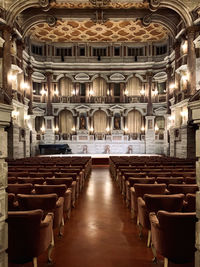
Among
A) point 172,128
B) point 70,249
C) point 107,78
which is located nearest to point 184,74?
point 172,128

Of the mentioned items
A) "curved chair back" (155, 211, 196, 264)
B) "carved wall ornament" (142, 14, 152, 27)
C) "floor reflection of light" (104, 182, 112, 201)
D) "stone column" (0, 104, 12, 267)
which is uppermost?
"carved wall ornament" (142, 14, 152, 27)

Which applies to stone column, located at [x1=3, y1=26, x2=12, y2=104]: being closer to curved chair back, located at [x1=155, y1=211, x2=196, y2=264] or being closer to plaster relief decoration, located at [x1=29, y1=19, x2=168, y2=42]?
plaster relief decoration, located at [x1=29, y1=19, x2=168, y2=42]

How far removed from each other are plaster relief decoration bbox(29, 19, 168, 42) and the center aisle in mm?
20174

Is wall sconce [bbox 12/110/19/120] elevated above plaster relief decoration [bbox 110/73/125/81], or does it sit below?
below

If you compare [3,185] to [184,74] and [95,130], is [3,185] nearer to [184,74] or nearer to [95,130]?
[184,74]

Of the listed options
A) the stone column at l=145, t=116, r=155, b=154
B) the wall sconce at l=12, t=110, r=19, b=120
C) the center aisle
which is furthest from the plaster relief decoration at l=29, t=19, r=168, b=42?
the center aisle

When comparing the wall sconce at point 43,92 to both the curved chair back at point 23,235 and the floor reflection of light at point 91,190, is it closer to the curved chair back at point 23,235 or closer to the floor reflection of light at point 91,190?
the floor reflection of light at point 91,190

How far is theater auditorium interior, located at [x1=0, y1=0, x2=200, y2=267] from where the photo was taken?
10.7ft

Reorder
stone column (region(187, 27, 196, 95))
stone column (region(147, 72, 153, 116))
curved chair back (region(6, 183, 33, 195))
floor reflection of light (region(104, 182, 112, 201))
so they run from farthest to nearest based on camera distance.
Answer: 1. stone column (region(147, 72, 153, 116))
2. stone column (region(187, 27, 196, 95))
3. floor reflection of light (region(104, 182, 112, 201))
4. curved chair back (region(6, 183, 33, 195))

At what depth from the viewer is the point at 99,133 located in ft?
89.9

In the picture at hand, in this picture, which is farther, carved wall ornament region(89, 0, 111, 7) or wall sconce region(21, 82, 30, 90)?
wall sconce region(21, 82, 30, 90)

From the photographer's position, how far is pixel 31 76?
24359mm

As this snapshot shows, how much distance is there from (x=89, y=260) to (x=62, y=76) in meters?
25.6

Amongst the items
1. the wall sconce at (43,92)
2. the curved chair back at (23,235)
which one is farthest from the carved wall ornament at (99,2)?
the curved chair back at (23,235)
